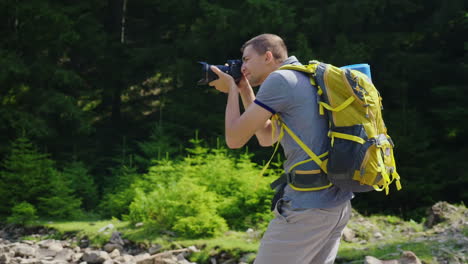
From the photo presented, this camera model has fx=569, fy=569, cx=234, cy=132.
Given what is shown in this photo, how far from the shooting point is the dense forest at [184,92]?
11344 mm

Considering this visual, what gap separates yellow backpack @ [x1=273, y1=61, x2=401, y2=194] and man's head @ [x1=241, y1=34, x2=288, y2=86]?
14 cm

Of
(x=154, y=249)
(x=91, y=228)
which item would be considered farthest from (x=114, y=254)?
(x=91, y=228)

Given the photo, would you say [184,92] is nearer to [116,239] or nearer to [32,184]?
[32,184]

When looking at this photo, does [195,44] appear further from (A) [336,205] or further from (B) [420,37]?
(A) [336,205]

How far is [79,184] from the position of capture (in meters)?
12.2

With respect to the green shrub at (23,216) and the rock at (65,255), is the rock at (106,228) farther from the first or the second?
the green shrub at (23,216)

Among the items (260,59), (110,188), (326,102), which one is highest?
(260,59)

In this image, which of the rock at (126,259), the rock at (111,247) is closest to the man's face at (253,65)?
the rock at (126,259)

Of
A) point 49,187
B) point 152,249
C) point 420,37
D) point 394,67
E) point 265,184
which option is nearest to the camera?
point 152,249

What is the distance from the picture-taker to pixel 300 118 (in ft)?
9.12

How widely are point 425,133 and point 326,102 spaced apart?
988 centimetres

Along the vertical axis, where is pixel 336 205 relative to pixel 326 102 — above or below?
below

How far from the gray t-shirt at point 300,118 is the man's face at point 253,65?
0.20 metres

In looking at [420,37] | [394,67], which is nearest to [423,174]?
[394,67]
